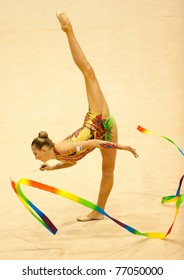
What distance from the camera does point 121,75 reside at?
6160 mm

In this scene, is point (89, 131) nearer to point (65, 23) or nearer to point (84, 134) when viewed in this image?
point (84, 134)

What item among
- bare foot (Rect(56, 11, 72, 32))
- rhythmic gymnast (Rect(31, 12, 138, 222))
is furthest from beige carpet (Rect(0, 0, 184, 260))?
bare foot (Rect(56, 11, 72, 32))

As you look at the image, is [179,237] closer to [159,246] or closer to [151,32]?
[159,246]

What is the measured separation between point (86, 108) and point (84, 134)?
2.07m

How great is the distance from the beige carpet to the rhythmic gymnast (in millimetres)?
574

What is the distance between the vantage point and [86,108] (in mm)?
5750

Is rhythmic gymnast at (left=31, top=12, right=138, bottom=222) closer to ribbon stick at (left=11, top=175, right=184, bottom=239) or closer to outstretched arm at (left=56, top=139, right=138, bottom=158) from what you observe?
outstretched arm at (left=56, top=139, right=138, bottom=158)

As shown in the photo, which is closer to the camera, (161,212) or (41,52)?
(161,212)

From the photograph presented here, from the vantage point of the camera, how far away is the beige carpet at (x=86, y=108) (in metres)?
3.94

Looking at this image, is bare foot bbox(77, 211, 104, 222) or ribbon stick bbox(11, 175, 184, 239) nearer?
ribbon stick bbox(11, 175, 184, 239)

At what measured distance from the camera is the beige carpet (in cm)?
394

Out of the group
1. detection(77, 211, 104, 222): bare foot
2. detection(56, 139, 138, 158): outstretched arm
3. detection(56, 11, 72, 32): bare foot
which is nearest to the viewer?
detection(56, 139, 138, 158): outstretched arm

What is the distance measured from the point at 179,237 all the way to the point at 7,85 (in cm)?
294

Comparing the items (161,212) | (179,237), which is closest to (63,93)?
(161,212)
